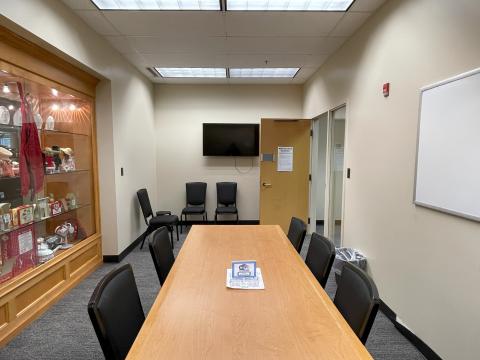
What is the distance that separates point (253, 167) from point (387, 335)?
12.5ft

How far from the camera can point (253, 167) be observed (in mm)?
5668

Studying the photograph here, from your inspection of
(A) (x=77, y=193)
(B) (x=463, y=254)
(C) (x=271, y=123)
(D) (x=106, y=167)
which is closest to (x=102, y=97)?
(D) (x=106, y=167)

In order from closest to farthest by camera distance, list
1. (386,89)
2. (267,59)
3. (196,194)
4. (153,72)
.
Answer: (386,89), (267,59), (153,72), (196,194)

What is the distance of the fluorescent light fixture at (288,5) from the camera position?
2.58m

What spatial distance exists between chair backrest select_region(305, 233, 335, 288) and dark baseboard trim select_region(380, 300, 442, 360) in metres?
0.98

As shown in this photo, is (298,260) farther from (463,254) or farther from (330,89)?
(330,89)

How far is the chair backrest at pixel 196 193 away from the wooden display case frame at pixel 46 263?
204cm

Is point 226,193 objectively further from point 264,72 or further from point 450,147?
point 450,147

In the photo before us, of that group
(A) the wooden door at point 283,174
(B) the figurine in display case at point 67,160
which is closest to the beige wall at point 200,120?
(A) the wooden door at point 283,174

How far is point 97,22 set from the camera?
2.94m

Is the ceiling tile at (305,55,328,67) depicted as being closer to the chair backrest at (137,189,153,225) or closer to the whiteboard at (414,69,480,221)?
the whiteboard at (414,69,480,221)

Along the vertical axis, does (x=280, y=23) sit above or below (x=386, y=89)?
above

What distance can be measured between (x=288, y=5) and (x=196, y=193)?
11.9 feet

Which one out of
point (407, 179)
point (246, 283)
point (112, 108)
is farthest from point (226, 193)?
point (246, 283)
